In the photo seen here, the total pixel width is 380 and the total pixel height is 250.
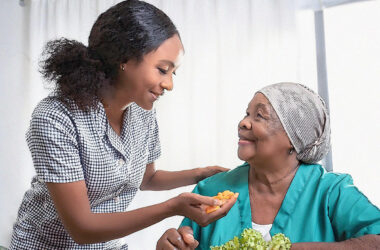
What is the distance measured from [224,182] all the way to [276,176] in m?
0.22

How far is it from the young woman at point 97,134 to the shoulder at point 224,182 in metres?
0.34

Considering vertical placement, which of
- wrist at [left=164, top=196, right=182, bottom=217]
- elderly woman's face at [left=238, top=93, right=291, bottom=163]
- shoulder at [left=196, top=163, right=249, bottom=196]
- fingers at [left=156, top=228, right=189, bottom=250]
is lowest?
fingers at [left=156, top=228, right=189, bottom=250]

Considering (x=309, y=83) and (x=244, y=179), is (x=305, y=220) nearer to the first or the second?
(x=244, y=179)

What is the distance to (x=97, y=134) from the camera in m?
1.54

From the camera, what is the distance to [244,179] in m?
1.83

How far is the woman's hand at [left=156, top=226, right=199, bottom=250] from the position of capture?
137cm

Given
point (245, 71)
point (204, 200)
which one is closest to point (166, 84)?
point (204, 200)


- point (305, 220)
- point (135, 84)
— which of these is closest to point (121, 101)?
point (135, 84)

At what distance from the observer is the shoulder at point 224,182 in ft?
5.97

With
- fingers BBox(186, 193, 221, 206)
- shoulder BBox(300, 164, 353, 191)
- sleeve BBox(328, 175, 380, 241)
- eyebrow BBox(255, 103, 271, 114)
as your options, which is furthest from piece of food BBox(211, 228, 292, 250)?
eyebrow BBox(255, 103, 271, 114)

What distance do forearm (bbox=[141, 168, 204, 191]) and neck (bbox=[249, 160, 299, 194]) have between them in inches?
11.1

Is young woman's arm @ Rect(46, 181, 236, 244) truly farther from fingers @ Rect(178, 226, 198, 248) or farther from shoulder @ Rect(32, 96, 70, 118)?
shoulder @ Rect(32, 96, 70, 118)

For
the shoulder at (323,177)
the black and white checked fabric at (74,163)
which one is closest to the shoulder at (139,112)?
the black and white checked fabric at (74,163)

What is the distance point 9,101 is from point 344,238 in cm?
336
